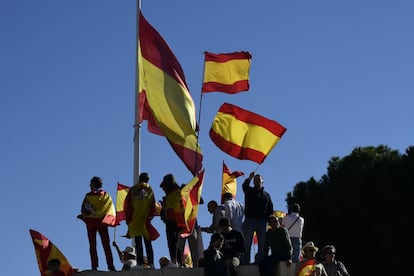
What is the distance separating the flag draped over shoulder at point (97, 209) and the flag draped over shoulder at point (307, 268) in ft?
10.7

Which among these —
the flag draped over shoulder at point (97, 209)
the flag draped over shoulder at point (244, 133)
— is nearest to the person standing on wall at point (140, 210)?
the flag draped over shoulder at point (97, 209)

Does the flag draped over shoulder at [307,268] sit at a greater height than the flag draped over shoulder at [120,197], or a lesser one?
lesser

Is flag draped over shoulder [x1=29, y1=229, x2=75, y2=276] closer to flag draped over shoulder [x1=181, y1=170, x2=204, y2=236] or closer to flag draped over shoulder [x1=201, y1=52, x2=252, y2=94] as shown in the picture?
flag draped over shoulder [x1=181, y1=170, x2=204, y2=236]

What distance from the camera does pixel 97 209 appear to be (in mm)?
15461

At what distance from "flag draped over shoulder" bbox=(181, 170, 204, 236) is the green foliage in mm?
16704

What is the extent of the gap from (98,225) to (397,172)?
20822mm

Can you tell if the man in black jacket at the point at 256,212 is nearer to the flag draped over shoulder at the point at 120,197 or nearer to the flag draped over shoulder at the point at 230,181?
the flag draped over shoulder at the point at 230,181

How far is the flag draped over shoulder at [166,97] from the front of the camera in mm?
18109

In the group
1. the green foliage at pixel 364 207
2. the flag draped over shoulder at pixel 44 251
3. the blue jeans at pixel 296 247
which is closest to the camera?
the flag draped over shoulder at pixel 44 251

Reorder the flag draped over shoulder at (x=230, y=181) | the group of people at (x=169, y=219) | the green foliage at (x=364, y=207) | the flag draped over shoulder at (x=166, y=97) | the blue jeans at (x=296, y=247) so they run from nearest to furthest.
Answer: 1. the group of people at (x=169, y=219)
2. the blue jeans at (x=296, y=247)
3. the flag draped over shoulder at (x=166, y=97)
4. the flag draped over shoulder at (x=230, y=181)
5. the green foliage at (x=364, y=207)

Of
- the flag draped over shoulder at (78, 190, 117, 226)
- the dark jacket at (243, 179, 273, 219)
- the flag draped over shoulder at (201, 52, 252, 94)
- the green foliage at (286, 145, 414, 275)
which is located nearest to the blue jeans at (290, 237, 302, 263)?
the dark jacket at (243, 179, 273, 219)

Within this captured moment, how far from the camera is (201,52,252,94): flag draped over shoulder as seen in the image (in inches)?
→ 768

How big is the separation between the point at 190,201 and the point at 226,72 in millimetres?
4606

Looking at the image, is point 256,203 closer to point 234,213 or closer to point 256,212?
point 256,212
